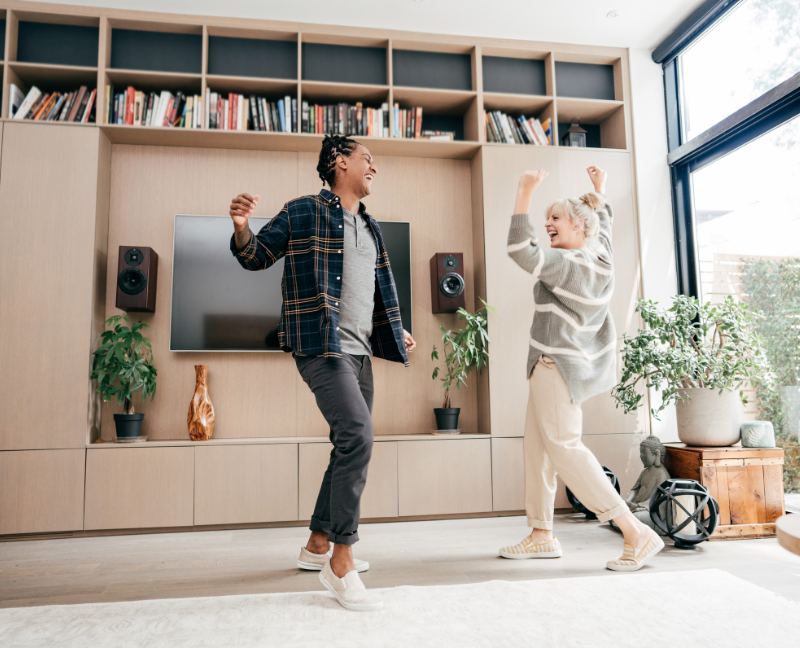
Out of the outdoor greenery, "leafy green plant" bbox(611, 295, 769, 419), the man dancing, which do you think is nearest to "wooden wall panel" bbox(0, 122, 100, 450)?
the man dancing

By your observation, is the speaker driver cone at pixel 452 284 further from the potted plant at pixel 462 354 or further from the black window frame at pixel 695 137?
the black window frame at pixel 695 137

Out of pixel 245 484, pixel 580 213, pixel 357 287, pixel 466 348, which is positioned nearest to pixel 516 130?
pixel 466 348

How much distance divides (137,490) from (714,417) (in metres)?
2.75

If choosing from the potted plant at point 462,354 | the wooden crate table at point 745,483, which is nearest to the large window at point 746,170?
the wooden crate table at point 745,483

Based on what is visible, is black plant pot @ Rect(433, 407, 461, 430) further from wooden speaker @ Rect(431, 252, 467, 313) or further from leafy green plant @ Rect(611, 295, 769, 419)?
leafy green plant @ Rect(611, 295, 769, 419)

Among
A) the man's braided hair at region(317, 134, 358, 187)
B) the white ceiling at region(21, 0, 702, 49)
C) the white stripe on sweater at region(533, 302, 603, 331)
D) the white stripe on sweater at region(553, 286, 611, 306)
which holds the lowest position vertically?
the white stripe on sweater at region(533, 302, 603, 331)

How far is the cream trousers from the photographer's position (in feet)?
6.40

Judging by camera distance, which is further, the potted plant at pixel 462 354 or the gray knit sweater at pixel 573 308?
the potted plant at pixel 462 354

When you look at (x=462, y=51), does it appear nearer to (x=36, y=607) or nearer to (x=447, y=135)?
(x=447, y=135)

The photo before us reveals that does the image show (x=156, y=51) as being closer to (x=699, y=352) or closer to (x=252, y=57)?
(x=252, y=57)

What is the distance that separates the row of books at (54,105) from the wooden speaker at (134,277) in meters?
0.77

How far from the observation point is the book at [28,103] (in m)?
3.02

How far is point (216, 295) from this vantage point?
3.15 meters

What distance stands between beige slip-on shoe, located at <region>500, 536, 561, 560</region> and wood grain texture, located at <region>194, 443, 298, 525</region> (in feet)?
3.92
